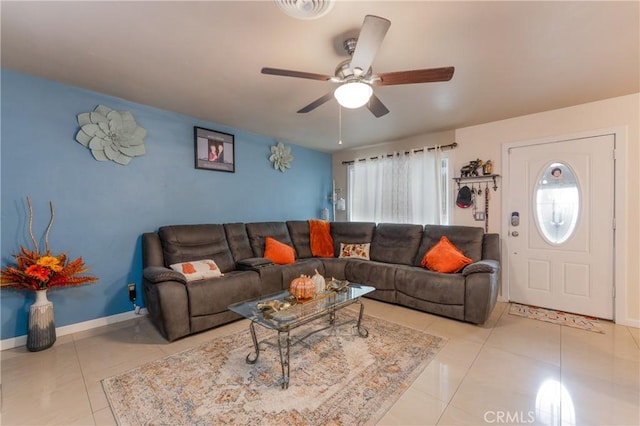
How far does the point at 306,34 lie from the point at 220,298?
2433 mm

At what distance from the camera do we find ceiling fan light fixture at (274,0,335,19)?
1.38 m

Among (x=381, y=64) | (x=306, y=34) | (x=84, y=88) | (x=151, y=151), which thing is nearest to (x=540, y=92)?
(x=381, y=64)

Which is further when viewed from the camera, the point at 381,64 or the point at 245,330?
the point at 245,330

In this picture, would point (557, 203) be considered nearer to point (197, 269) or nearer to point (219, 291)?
point (219, 291)

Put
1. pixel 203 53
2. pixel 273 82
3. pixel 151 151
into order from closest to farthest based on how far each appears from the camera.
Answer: pixel 203 53, pixel 273 82, pixel 151 151

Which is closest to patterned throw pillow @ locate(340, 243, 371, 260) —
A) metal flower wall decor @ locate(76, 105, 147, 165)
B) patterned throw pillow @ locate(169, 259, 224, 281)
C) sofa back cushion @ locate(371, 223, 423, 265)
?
sofa back cushion @ locate(371, 223, 423, 265)

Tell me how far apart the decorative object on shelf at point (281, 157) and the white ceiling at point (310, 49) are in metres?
1.32

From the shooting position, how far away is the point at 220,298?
273 centimetres

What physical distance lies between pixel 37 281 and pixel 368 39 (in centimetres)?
A: 320

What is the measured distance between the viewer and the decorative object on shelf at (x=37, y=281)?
226 centimetres

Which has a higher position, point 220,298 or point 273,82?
point 273,82

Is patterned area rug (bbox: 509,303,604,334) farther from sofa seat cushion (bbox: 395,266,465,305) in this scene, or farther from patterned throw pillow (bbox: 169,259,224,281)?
patterned throw pillow (bbox: 169,259,224,281)

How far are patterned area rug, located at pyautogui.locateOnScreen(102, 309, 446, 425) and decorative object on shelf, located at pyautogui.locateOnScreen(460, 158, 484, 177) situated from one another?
2365 millimetres

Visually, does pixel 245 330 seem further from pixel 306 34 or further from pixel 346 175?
pixel 346 175
